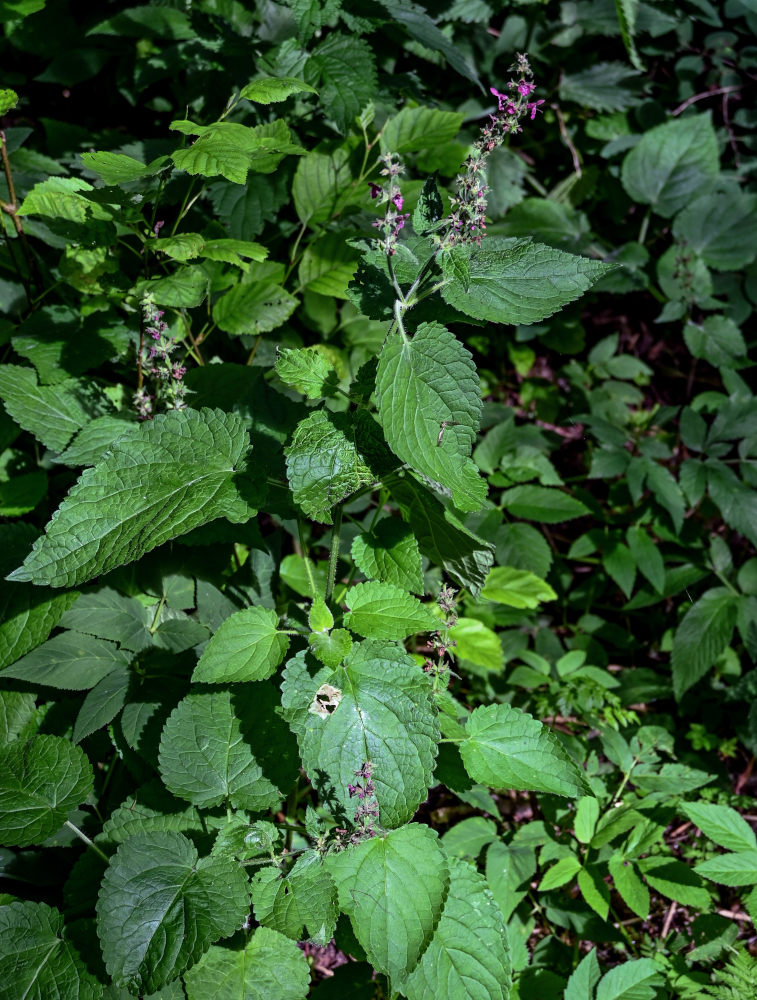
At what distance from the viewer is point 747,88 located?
128 inches

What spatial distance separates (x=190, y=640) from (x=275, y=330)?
3.26ft

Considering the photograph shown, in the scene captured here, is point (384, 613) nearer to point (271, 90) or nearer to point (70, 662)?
point (70, 662)

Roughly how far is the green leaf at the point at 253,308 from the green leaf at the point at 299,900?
125cm

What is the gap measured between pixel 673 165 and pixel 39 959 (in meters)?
3.24

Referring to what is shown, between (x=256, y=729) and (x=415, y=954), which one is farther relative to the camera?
(x=256, y=729)

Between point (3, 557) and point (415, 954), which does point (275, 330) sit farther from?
point (415, 954)

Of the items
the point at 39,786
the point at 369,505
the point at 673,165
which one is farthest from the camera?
the point at 673,165

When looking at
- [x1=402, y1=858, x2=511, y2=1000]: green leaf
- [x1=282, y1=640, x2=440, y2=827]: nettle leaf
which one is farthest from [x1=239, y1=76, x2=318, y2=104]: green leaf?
[x1=402, y1=858, x2=511, y2=1000]: green leaf

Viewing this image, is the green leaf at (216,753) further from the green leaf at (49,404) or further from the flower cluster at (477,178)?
the flower cluster at (477,178)

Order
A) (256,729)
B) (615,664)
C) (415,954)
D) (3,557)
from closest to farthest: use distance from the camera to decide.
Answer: (415,954) → (256,729) → (3,557) → (615,664)

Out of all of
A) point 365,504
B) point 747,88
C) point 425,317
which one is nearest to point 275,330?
point 365,504

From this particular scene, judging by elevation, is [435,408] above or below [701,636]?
above

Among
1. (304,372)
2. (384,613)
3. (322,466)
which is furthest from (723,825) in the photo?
(304,372)

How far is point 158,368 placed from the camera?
1.69 metres
